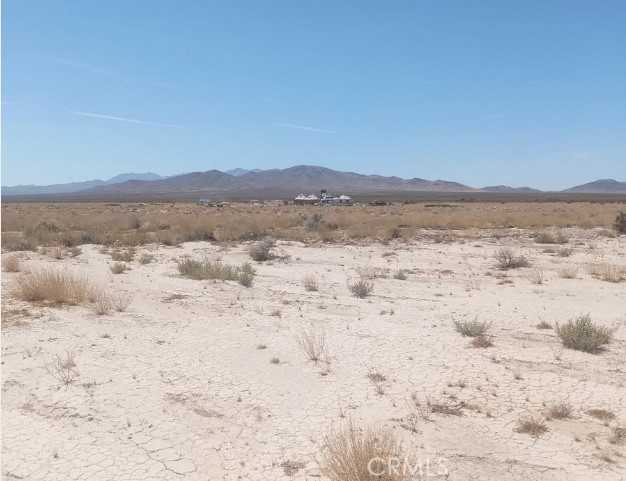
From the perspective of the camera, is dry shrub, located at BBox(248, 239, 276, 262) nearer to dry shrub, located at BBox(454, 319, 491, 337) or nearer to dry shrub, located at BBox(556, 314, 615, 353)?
dry shrub, located at BBox(454, 319, 491, 337)

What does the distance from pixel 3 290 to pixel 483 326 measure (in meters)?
9.90

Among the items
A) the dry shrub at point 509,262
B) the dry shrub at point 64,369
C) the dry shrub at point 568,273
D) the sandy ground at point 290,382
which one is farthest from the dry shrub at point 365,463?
the dry shrub at point 509,262

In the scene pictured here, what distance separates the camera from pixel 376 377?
5898 mm

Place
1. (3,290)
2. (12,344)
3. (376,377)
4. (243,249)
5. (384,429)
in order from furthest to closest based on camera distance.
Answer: (243,249) < (3,290) < (12,344) < (376,377) < (384,429)

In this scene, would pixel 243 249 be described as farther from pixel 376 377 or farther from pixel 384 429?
pixel 384 429

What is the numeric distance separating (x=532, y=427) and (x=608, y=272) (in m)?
8.75

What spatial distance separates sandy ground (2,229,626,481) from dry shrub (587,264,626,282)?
30.9 inches

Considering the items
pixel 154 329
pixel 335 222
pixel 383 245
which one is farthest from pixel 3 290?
pixel 335 222

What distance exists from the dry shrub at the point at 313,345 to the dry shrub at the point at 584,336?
355 cm

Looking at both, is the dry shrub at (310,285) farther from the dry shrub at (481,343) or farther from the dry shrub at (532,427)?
the dry shrub at (532,427)

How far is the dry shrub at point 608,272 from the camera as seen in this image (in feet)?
37.1

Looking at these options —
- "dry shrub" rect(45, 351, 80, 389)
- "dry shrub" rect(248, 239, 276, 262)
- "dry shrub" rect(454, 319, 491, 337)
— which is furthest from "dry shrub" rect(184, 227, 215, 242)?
"dry shrub" rect(454, 319, 491, 337)

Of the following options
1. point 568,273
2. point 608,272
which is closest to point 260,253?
point 568,273

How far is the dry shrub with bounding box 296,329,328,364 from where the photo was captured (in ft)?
21.6
